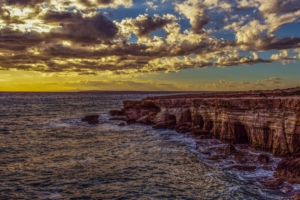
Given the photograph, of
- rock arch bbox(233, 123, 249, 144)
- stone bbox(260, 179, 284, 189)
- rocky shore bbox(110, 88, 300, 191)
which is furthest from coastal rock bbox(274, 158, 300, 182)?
rock arch bbox(233, 123, 249, 144)

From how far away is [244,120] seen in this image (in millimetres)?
31703

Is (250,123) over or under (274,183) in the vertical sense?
over

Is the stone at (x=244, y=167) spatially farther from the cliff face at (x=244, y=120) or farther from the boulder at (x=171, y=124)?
the boulder at (x=171, y=124)

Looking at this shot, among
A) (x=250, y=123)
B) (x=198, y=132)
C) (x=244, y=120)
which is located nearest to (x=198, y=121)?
(x=198, y=132)

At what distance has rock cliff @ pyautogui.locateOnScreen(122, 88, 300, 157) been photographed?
2627 centimetres

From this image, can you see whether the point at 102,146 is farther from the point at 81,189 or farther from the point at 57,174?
the point at 81,189

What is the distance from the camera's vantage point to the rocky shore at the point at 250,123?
25.6 m

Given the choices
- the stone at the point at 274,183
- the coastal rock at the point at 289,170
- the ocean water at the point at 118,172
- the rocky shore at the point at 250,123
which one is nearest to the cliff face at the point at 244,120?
the rocky shore at the point at 250,123

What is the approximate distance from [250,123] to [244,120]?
42.3 inches

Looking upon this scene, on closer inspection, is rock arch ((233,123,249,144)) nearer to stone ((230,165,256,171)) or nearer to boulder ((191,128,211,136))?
boulder ((191,128,211,136))

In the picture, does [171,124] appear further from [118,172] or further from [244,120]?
[118,172]

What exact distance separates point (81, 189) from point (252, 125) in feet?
64.4

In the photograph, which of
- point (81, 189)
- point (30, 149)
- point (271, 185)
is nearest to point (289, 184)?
point (271, 185)

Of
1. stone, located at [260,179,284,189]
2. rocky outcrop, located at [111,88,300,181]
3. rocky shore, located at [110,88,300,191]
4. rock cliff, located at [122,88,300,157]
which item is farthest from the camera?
rock cliff, located at [122,88,300,157]
